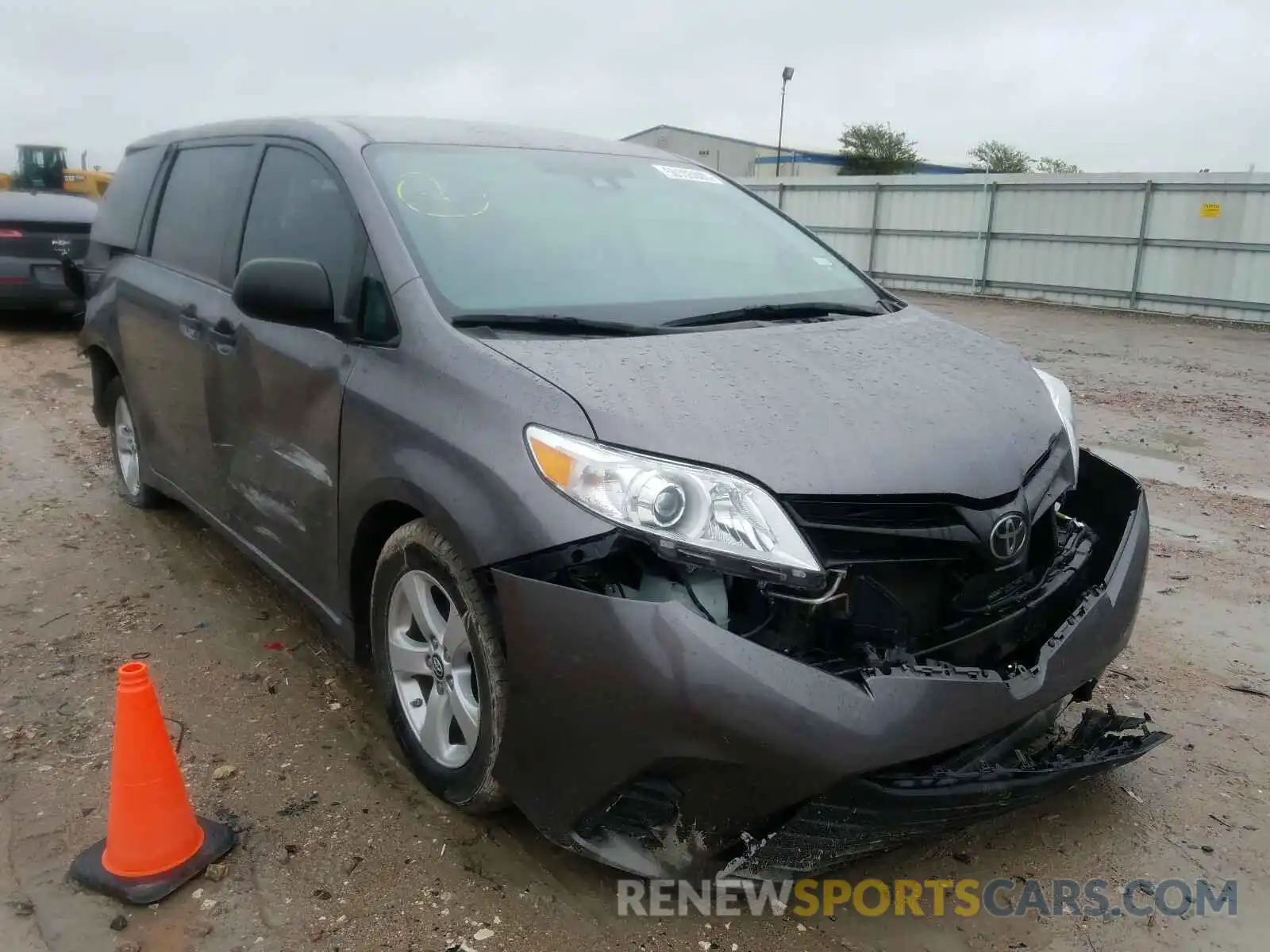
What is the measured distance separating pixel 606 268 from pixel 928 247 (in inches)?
713

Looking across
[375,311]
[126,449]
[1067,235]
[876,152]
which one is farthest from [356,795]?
[876,152]

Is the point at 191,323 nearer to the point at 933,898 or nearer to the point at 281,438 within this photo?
the point at 281,438

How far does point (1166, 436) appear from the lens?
747 centimetres

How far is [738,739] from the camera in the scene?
77.5 inches

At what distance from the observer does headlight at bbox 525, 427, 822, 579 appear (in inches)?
81.3

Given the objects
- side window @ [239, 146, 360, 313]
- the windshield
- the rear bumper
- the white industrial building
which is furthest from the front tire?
the white industrial building

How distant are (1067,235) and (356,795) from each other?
57.5 ft

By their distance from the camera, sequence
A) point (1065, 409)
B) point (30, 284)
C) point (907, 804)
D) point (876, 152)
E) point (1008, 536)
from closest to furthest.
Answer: point (907, 804), point (1008, 536), point (1065, 409), point (30, 284), point (876, 152)

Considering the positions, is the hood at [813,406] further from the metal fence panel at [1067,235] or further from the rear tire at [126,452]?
the metal fence panel at [1067,235]

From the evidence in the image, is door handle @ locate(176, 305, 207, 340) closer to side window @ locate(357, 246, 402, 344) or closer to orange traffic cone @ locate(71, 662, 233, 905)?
side window @ locate(357, 246, 402, 344)

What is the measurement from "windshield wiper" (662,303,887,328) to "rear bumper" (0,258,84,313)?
382 inches

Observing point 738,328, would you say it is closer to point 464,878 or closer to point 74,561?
point 464,878

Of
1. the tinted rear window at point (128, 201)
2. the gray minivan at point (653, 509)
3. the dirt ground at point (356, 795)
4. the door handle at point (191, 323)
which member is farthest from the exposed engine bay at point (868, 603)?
the tinted rear window at point (128, 201)

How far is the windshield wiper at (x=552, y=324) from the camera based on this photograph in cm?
265
